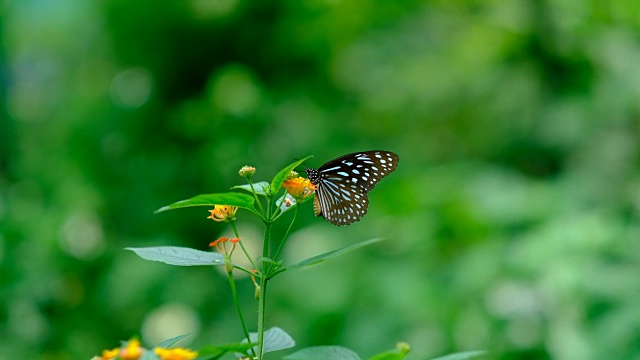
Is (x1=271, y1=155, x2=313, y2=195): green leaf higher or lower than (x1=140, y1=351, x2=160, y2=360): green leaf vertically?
higher

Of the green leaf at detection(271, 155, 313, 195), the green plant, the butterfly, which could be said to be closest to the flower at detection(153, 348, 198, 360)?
the green plant

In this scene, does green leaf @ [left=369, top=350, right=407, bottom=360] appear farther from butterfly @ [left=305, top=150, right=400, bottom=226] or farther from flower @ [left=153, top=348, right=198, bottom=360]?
butterfly @ [left=305, top=150, right=400, bottom=226]

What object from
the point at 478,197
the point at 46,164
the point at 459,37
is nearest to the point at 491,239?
the point at 478,197

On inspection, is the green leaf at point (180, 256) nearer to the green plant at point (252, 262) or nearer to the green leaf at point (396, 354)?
the green plant at point (252, 262)

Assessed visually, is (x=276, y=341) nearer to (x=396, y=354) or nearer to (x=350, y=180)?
(x=396, y=354)

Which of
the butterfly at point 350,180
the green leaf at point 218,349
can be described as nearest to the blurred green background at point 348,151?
the butterfly at point 350,180

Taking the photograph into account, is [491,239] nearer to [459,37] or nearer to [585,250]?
[585,250]
